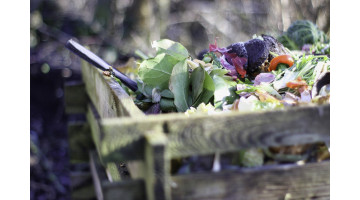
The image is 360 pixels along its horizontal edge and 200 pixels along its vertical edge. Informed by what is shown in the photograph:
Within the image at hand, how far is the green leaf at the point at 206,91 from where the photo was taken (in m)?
1.53

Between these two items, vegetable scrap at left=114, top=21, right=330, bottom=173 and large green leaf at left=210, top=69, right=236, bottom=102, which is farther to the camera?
large green leaf at left=210, top=69, right=236, bottom=102

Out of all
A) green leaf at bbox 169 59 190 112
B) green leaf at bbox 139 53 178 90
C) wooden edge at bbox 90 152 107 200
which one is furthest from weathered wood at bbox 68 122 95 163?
green leaf at bbox 169 59 190 112

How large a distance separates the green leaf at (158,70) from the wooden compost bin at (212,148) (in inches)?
17.7

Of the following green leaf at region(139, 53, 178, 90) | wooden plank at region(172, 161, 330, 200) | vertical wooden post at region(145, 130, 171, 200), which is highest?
green leaf at region(139, 53, 178, 90)

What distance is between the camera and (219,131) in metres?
1.07

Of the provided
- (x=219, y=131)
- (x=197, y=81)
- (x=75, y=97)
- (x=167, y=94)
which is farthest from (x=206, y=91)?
(x=75, y=97)

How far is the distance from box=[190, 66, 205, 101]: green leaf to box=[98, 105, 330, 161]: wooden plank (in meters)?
0.48

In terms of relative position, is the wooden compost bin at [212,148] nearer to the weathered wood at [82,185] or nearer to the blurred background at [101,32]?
the weathered wood at [82,185]

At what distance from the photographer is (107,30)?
5152 mm

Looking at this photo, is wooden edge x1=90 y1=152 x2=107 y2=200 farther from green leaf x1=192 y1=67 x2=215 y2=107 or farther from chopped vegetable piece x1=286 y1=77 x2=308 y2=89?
chopped vegetable piece x1=286 y1=77 x2=308 y2=89

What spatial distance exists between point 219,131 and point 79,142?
1473mm

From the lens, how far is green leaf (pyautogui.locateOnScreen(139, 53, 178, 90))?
5.30ft

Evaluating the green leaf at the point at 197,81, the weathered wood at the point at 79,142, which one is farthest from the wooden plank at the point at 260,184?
the weathered wood at the point at 79,142

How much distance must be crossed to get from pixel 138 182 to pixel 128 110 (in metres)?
0.25
